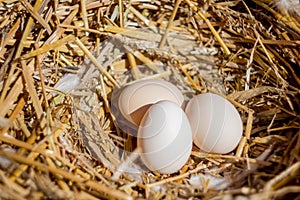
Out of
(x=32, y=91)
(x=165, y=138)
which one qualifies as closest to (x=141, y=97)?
(x=165, y=138)

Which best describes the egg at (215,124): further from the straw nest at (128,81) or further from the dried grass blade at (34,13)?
the dried grass blade at (34,13)

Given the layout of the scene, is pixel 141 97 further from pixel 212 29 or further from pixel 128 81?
pixel 212 29

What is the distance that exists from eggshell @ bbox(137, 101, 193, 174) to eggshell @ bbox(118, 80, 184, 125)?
0.27 feet

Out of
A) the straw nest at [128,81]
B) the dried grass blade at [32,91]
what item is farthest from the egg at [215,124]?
the dried grass blade at [32,91]

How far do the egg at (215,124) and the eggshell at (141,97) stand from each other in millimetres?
86

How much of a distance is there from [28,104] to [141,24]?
47cm

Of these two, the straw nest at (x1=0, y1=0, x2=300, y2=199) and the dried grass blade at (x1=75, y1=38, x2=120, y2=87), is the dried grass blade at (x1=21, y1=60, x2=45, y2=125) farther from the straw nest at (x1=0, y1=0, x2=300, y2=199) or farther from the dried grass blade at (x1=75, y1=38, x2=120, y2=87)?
the dried grass blade at (x1=75, y1=38, x2=120, y2=87)

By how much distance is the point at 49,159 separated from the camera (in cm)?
108

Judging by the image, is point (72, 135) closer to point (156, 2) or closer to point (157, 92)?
point (157, 92)

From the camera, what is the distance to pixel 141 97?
1312 mm

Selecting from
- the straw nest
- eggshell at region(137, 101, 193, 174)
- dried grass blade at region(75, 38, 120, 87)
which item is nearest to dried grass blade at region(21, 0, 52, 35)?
the straw nest

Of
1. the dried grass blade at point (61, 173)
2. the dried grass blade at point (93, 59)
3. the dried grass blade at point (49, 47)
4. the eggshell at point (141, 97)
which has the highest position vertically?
the dried grass blade at point (49, 47)

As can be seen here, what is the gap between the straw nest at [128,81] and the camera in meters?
1.08

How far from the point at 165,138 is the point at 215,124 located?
146mm
